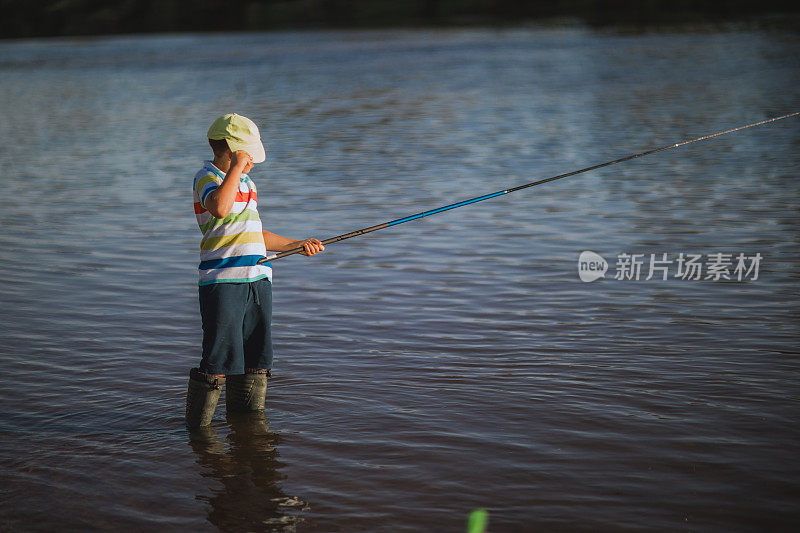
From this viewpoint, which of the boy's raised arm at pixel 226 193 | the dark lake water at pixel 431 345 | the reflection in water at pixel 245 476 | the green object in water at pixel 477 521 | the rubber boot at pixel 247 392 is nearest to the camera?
the green object in water at pixel 477 521

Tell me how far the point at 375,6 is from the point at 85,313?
328 feet

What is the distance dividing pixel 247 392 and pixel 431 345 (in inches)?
67.3

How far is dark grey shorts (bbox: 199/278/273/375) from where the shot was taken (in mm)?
4848

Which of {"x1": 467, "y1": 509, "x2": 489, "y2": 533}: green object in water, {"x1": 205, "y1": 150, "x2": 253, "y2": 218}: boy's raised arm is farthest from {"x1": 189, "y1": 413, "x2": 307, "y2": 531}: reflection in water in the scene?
{"x1": 205, "y1": 150, "x2": 253, "y2": 218}: boy's raised arm

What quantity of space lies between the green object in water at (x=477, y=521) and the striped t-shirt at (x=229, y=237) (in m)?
1.54

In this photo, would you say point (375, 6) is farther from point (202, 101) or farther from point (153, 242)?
point (153, 242)

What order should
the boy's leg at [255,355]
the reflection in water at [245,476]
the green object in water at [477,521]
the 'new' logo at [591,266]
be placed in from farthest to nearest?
1. the 'new' logo at [591,266]
2. the boy's leg at [255,355]
3. the reflection in water at [245,476]
4. the green object in water at [477,521]

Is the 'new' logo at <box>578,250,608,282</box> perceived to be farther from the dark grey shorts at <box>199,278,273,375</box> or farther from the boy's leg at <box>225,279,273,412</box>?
the dark grey shorts at <box>199,278,273,375</box>

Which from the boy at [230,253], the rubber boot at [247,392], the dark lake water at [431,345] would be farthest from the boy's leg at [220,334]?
the dark lake water at [431,345]

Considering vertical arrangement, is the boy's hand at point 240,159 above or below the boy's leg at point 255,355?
above

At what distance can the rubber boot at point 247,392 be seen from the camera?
5.29 m

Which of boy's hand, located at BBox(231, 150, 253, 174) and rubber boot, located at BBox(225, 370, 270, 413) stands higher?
boy's hand, located at BBox(231, 150, 253, 174)

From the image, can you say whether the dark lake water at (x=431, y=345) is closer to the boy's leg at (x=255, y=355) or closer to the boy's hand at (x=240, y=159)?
the boy's leg at (x=255, y=355)

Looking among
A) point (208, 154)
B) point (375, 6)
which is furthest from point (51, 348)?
point (375, 6)
